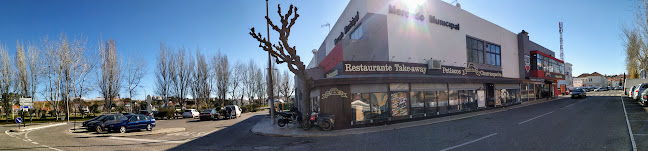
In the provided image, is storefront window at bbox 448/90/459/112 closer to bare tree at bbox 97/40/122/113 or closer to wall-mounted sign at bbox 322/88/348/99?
wall-mounted sign at bbox 322/88/348/99

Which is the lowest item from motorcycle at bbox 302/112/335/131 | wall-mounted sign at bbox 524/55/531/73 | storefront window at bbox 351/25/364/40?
motorcycle at bbox 302/112/335/131

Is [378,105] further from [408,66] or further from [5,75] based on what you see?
[5,75]

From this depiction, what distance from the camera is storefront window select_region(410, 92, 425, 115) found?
17.8 metres

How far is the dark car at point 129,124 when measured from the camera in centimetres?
1722

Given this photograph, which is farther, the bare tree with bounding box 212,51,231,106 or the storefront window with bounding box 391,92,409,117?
the bare tree with bounding box 212,51,231,106

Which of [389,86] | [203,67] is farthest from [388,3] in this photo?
[203,67]

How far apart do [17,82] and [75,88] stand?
32.8ft

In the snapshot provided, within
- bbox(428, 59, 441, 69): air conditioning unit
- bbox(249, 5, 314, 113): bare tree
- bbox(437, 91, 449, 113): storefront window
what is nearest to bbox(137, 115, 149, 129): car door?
bbox(249, 5, 314, 113): bare tree

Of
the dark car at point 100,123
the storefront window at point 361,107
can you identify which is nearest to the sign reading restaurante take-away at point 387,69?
the storefront window at point 361,107

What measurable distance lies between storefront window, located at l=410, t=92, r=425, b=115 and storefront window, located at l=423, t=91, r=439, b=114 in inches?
16.9

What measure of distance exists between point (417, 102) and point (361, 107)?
14.6 feet

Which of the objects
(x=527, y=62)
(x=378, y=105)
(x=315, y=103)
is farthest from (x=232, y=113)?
(x=527, y=62)

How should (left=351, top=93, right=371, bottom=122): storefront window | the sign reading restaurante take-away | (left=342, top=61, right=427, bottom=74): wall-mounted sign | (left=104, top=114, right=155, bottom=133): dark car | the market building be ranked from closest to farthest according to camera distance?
(left=351, top=93, right=371, bottom=122): storefront window < the market building < (left=104, top=114, right=155, bottom=133): dark car < (left=342, top=61, right=427, bottom=74): wall-mounted sign < the sign reading restaurante take-away

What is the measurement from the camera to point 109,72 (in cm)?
3800
